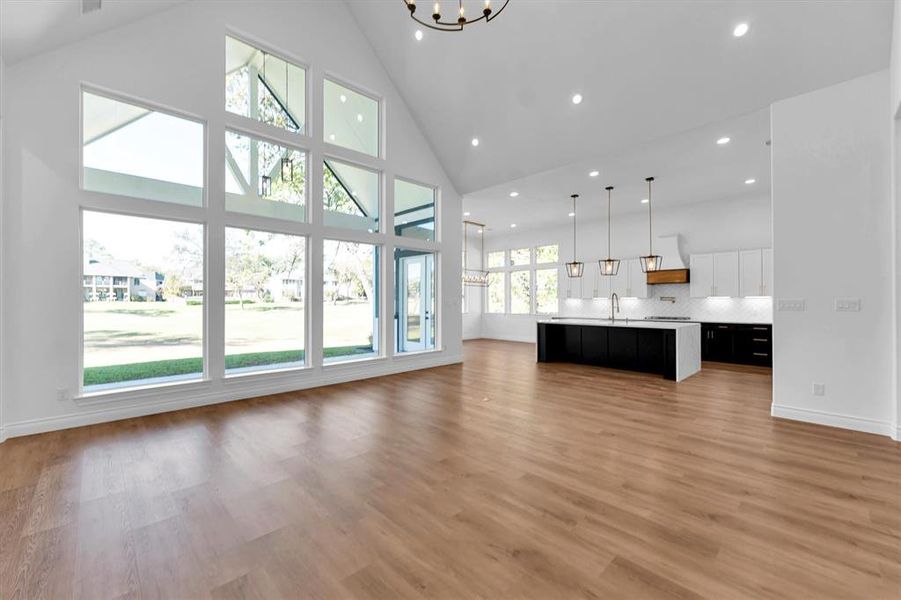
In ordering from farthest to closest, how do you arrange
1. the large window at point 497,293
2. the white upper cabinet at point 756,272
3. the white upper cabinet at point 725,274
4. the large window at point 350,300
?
the large window at point 497,293, the white upper cabinet at point 725,274, the white upper cabinet at point 756,272, the large window at point 350,300

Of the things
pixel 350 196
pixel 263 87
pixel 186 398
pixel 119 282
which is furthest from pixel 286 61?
pixel 186 398

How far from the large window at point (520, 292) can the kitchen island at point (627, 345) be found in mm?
4284

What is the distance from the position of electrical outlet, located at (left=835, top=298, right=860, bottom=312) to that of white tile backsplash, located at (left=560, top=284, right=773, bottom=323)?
3.86 m

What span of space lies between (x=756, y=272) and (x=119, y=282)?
34.9 feet

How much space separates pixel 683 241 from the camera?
9031mm

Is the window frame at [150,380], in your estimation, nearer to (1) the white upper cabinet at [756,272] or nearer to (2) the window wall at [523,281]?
(2) the window wall at [523,281]

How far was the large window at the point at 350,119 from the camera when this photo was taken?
6078mm

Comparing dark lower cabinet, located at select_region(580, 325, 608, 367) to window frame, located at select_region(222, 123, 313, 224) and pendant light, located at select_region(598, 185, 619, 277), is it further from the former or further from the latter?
window frame, located at select_region(222, 123, 313, 224)

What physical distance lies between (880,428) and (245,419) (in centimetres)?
641

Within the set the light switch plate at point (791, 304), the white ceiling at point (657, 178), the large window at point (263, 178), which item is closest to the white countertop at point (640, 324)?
the light switch plate at point (791, 304)

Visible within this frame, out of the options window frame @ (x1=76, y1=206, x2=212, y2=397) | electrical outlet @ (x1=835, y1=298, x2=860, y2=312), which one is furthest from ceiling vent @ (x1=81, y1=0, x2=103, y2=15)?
electrical outlet @ (x1=835, y1=298, x2=860, y2=312)

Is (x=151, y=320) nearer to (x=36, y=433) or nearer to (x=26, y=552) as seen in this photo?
(x=36, y=433)

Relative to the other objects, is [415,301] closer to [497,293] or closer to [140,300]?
[140,300]

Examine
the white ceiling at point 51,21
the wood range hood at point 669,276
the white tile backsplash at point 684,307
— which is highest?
the white ceiling at point 51,21
